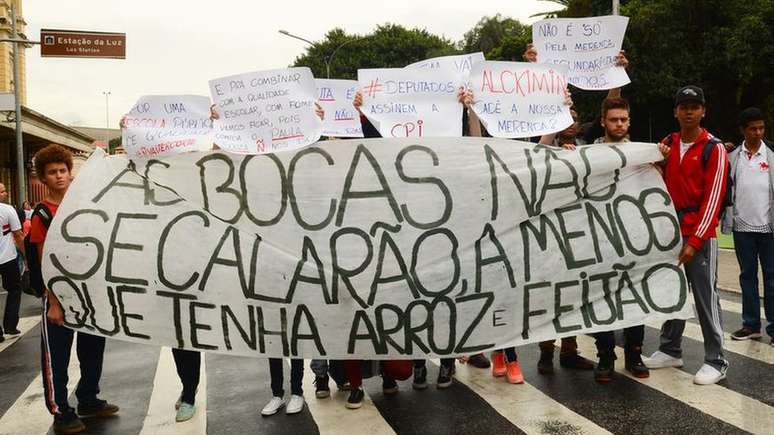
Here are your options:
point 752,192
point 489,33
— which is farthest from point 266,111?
point 489,33

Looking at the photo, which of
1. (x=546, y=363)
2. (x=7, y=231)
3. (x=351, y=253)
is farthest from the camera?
(x=7, y=231)

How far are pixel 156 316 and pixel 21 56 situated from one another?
47616 mm

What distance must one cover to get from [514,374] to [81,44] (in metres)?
14.2

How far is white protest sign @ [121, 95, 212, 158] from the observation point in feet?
15.3

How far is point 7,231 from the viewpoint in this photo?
316 inches

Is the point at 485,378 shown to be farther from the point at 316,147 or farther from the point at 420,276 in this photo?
the point at 316,147

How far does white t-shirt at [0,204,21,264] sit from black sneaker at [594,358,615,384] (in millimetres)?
6301

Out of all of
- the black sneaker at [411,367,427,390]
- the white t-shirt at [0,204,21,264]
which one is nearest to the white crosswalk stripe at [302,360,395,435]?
the black sneaker at [411,367,427,390]

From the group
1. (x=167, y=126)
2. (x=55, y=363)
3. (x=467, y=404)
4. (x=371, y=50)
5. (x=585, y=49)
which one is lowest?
(x=467, y=404)

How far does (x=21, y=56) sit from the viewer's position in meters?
45.4

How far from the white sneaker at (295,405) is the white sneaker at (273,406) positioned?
7 cm

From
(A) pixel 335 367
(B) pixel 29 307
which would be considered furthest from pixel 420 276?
(B) pixel 29 307

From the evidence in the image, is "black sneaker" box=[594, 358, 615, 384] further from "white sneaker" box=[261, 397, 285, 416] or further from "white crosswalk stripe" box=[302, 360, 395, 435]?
"white sneaker" box=[261, 397, 285, 416]

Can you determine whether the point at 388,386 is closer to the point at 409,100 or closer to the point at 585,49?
the point at 409,100
